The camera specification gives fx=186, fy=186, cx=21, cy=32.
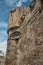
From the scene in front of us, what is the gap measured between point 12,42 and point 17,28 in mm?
1272

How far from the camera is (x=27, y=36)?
12.5 m

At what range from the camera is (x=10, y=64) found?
1472 cm

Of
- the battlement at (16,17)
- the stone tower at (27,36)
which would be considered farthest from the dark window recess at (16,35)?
the battlement at (16,17)

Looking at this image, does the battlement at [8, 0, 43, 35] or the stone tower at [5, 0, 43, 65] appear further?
the battlement at [8, 0, 43, 35]

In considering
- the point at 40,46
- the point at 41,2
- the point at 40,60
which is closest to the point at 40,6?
the point at 41,2

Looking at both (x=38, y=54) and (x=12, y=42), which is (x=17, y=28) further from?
(x=38, y=54)

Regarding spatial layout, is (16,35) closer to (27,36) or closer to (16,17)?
(16,17)

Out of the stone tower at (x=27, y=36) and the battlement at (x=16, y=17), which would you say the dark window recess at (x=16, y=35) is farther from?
the battlement at (x=16, y=17)

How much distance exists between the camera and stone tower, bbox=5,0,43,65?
10.3 m

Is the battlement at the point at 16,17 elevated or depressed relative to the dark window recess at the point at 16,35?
elevated

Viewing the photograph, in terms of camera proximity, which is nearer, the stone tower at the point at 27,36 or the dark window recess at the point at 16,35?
the stone tower at the point at 27,36

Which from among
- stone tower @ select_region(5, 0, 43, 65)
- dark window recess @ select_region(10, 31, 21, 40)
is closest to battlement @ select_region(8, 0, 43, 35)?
stone tower @ select_region(5, 0, 43, 65)

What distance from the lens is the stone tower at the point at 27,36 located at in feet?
33.9

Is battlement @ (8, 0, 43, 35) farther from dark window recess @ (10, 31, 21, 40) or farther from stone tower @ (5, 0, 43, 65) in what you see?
dark window recess @ (10, 31, 21, 40)
